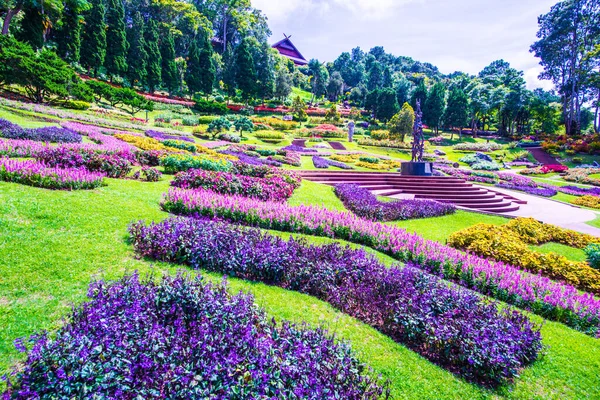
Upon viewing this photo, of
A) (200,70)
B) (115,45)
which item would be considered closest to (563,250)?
(115,45)

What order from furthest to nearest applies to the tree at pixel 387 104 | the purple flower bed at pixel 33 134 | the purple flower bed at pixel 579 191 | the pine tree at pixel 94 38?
the tree at pixel 387 104 → the pine tree at pixel 94 38 → the purple flower bed at pixel 579 191 → the purple flower bed at pixel 33 134

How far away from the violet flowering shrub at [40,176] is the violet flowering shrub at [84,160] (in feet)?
3.93

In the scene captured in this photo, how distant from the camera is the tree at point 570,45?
4700cm

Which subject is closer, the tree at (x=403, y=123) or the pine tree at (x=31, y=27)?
the pine tree at (x=31, y=27)

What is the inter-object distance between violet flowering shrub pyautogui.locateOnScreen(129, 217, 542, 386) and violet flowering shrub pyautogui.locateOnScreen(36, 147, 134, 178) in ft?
15.9

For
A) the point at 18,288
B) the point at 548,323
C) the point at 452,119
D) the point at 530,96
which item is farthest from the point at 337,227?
the point at 530,96

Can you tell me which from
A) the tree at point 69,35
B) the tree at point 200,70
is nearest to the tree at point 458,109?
the tree at point 200,70

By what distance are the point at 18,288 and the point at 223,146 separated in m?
20.7

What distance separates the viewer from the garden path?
38.9m

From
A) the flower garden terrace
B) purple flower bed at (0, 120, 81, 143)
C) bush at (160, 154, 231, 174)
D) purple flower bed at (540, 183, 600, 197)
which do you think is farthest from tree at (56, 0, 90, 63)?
purple flower bed at (540, 183, 600, 197)

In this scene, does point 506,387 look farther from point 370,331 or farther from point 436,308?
point 370,331

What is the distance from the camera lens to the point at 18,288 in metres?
4.17

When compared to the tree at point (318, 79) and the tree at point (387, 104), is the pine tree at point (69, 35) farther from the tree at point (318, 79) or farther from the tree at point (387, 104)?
the tree at point (318, 79)

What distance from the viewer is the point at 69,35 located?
123 feet
